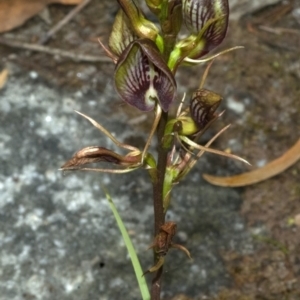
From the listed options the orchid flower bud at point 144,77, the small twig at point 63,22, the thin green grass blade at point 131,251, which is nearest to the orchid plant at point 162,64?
the orchid flower bud at point 144,77

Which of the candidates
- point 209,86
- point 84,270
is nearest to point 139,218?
point 84,270

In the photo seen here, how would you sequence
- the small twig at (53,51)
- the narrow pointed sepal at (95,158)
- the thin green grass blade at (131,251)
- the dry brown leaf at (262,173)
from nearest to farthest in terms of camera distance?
the narrow pointed sepal at (95,158), the thin green grass blade at (131,251), the dry brown leaf at (262,173), the small twig at (53,51)

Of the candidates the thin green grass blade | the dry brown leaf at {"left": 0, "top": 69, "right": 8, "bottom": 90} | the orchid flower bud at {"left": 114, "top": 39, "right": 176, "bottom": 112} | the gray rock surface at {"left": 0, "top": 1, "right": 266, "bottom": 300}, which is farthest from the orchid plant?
the dry brown leaf at {"left": 0, "top": 69, "right": 8, "bottom": 90}

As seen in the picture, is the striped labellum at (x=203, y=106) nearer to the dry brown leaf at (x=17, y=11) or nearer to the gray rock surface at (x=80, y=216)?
the gray rock surface at (x=80, y=216)

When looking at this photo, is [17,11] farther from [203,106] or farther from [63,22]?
[203,106]

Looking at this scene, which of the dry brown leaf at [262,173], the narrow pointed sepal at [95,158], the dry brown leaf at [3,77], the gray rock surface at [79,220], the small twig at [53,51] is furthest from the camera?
the small twig at [53,51]

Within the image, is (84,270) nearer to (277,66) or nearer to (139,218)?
(139,218)

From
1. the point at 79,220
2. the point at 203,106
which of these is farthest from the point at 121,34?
the point at 79,220

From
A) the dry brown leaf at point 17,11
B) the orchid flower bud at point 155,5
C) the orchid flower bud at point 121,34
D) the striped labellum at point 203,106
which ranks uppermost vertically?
the orchid flower bud at point 155,5
